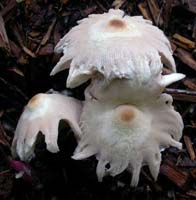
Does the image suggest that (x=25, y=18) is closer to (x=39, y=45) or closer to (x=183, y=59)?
(x=39, y=45)

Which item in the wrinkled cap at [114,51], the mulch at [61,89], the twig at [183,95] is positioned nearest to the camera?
the wrinkled cap at [114,51]

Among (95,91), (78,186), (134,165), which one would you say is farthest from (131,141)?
(78,186)

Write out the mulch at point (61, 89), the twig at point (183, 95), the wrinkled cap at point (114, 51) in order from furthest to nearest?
1. the twig at point (183, 95)
2. the mulch at point (61, 89)
3. the wrinkled cap at point (114, 51)

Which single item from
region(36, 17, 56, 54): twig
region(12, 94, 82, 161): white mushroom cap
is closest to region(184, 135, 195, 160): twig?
region(12, 94, 82, 161): white mushroom cap

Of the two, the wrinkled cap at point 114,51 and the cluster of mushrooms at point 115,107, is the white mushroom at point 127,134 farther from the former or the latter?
the wrinkled cap at point 114,51

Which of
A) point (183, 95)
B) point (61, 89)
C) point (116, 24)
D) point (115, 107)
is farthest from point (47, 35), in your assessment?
point (183, 95)

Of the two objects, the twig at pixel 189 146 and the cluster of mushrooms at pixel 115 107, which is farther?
the twig at pixel 189 146

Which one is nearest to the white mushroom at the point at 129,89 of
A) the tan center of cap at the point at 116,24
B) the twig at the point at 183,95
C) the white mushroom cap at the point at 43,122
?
the white mushroom cap at the point at 43,122

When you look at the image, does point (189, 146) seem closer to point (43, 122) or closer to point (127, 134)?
point (127, 134)
